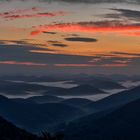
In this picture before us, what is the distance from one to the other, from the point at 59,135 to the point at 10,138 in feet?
370

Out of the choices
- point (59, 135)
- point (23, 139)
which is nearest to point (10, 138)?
point (23, 139)

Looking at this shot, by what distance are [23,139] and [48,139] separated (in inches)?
4437

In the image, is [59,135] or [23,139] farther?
[23,139]

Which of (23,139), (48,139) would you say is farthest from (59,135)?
(23,139)

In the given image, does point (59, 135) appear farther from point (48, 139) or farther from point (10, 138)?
point (10, 138)

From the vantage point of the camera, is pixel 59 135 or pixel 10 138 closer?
pixel 59 135

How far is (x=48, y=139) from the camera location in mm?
77000

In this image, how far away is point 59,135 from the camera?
275 ft

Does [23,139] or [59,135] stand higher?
[59,135]

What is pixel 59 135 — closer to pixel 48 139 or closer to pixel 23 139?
pixel 48 139

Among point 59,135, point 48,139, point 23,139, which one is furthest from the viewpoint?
point 23,139

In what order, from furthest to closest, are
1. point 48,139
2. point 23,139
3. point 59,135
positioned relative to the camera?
point 23,139 < point 59,135 < point 48,139

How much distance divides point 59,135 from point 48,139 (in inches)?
273

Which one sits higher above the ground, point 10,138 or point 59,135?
point 59,135
